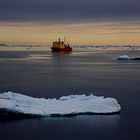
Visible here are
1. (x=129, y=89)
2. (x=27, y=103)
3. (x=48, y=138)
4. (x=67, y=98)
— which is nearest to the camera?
(x=48, y=138)

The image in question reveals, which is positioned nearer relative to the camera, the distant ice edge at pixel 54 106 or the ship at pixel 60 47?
the distant ice edge at pixel 54 106

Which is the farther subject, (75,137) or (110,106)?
(110,106)

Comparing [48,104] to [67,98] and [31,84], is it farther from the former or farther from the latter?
[31,84]

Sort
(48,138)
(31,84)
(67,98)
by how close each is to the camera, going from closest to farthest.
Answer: (48,138) → (67,98) → (31,84)

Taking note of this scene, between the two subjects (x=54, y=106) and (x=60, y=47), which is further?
(x=60, y=47)

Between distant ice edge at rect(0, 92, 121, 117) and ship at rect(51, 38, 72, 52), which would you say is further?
ship at rect(51, 38, 72, 52)

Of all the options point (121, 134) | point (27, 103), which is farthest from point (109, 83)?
point (121, 134)
